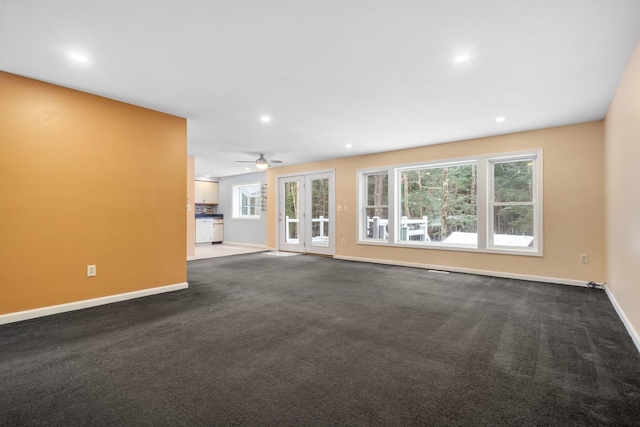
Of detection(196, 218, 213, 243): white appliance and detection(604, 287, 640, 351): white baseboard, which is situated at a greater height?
detection(196, 218, 213, 243): white appliance

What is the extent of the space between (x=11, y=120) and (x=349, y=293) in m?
4.13

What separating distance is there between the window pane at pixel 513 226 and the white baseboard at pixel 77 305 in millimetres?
5224

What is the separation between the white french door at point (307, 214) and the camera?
7625mm

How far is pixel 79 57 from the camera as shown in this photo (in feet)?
8.71

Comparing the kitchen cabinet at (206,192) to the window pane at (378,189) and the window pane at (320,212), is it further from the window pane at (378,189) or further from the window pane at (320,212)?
the window pane at (378,189)

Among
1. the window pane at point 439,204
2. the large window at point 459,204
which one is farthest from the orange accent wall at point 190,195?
the window pane at point 439,204

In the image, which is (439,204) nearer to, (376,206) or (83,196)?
(376,206)

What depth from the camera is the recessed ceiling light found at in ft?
8.54

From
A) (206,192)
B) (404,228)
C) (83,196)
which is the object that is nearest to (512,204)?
(404,228)

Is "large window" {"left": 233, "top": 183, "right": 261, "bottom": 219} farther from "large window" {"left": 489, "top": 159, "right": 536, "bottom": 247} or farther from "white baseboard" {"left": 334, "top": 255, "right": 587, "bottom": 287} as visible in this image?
"large window" {"left": 489, "top": 159, "right": 536, "bottom": 247}

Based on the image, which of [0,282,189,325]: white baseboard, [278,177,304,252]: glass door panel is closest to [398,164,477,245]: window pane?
[278,177,304,252]: glass door panel

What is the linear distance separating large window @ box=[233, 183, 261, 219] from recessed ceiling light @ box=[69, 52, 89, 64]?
695 cm

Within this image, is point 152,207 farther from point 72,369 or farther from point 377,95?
point 377,95

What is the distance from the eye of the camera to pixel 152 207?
3.99 m
